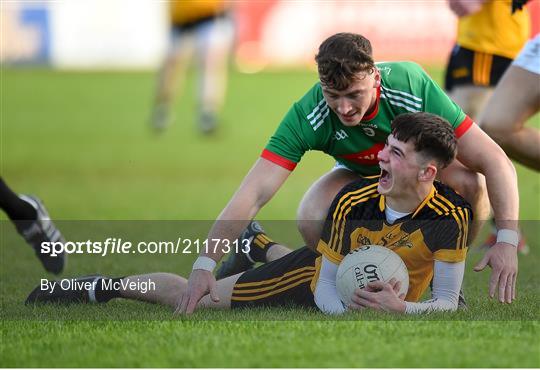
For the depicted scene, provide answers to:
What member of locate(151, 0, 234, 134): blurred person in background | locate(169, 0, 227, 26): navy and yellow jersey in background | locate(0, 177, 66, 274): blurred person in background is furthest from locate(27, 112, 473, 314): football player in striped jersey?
locate(169, 0, 227, 26): navy and yellow jersey in background

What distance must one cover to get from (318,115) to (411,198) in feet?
2.15

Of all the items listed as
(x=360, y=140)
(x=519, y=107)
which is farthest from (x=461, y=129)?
(x=519, y=107)

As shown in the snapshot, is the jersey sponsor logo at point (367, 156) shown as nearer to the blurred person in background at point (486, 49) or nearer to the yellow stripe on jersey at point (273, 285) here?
the yellow stripe on jersey at point (273, 285)

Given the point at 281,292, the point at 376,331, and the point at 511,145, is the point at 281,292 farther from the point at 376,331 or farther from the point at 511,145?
the point at 511,145

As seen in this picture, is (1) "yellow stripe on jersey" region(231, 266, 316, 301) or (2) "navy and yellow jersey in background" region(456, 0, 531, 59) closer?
(1) "yellow stripe on jersey" region(231, 266, 316, 301)

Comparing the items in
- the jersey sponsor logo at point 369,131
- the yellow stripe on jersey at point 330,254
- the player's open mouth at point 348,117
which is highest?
the player's open mouth at point 348,117

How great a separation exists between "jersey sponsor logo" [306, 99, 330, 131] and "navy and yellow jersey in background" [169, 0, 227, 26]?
446 inches

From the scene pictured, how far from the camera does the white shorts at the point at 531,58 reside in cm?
714

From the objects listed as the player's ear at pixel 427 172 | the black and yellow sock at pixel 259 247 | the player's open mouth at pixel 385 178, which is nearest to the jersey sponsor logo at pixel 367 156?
the player's open mouth at pixel 385 178

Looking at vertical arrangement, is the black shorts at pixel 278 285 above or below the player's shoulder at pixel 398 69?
below

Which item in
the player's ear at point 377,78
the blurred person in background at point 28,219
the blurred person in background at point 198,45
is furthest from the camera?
the blurred person in background at point 198,45

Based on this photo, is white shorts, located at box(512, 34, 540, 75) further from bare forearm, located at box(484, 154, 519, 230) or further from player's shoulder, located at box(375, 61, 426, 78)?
bare forearm, located at box(484, 154, 519, 230)

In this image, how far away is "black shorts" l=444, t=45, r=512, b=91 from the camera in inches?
340

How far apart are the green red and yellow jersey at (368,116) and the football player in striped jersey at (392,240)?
26 centimetres
